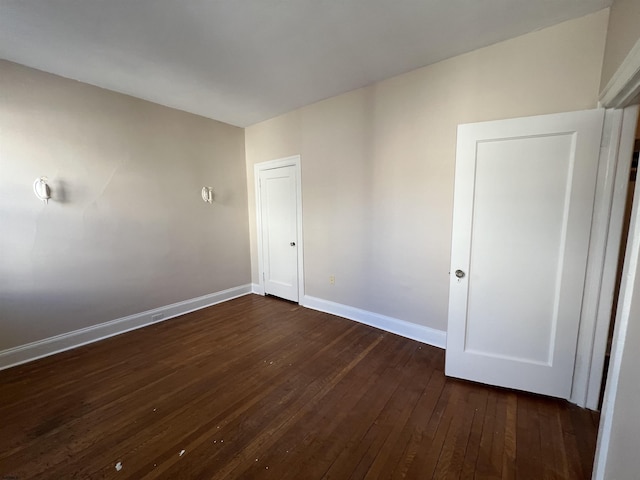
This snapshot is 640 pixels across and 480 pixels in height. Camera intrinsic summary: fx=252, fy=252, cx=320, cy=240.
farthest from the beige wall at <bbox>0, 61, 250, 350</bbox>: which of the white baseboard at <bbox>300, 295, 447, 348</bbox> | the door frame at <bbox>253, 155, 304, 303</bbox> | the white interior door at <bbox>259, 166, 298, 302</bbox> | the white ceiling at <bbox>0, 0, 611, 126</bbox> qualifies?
the white baseboard at <bbox>300, 295, 447, 348</bbox>

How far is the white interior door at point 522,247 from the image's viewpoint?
1641mm

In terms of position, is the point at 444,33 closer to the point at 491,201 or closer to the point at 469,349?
the point at 491,201

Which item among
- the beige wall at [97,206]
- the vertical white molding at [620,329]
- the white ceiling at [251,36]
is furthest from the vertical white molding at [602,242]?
the beige wall at [97,206]

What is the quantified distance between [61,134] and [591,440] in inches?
186

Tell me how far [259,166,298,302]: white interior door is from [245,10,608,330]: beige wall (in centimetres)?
24

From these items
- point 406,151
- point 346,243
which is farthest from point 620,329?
point 346,243

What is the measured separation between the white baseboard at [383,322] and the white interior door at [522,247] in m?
0.49

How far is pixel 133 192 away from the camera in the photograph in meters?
2.90

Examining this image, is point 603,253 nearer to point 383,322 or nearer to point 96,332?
point 383,322

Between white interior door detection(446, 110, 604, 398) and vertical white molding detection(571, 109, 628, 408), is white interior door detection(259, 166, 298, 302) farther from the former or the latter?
vertical white molding detection(571, 109, 628, 408)

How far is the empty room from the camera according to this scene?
147 centimetres

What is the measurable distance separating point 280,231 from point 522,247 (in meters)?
2.85

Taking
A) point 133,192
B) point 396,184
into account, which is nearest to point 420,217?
point 396,184

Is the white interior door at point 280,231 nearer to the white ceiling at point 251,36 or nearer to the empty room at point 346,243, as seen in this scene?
the empty room at point 346,243
